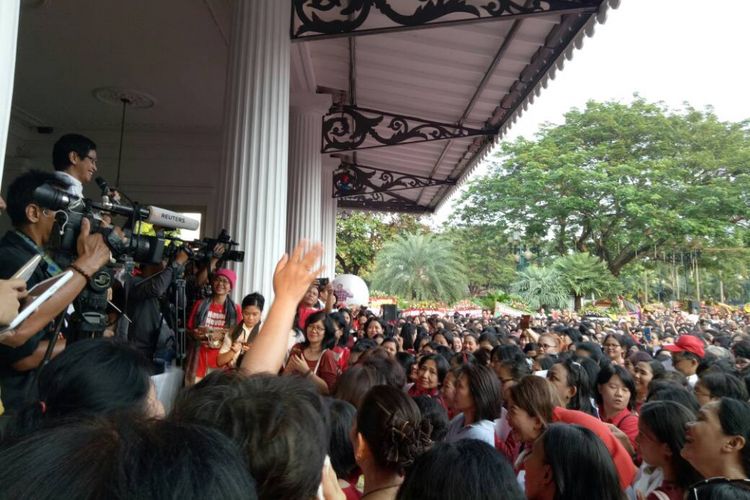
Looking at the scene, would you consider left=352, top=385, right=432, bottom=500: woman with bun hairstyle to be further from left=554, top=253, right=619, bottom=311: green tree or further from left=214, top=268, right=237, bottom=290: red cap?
left=554, top=253, right=619, bottom=311: green tree

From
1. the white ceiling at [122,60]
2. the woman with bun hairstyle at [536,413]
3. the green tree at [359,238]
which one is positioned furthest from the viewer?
the green tree at [359,238]

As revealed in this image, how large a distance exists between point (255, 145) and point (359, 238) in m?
24.6

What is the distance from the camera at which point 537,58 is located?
5.83m

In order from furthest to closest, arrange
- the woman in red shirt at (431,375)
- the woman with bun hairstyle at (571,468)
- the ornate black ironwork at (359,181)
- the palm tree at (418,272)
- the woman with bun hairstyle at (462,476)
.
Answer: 1. the palm tree at (418,272)
2. the ornate black ironwork at (359,181)
3. the woman in red shirt at (431,375)
4. the woman with bun hairstyle at (571,468)
5. the woman with bun hairstyle at (462,476)

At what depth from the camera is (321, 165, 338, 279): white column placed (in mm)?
10498

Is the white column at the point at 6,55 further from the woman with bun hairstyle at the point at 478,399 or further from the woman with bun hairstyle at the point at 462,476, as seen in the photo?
the woman with bun hairstyle at the point at 478,399

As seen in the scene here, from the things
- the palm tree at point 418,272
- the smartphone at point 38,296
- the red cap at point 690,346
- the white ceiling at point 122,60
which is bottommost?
the red cap at point 690,346

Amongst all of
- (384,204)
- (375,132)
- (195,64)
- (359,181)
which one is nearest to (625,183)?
(384,204)

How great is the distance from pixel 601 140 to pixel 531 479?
98.2ft

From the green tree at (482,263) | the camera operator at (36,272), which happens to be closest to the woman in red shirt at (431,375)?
the camera operator at (36,272)

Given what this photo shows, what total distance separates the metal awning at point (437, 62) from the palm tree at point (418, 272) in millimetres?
24538

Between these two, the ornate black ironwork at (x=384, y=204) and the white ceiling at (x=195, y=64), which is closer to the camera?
the white ceiling at (x=195, y=64)

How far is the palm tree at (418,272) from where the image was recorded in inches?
1346

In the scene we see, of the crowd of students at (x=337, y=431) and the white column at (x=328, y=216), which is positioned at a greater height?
the white column at (x=328, y=216)
